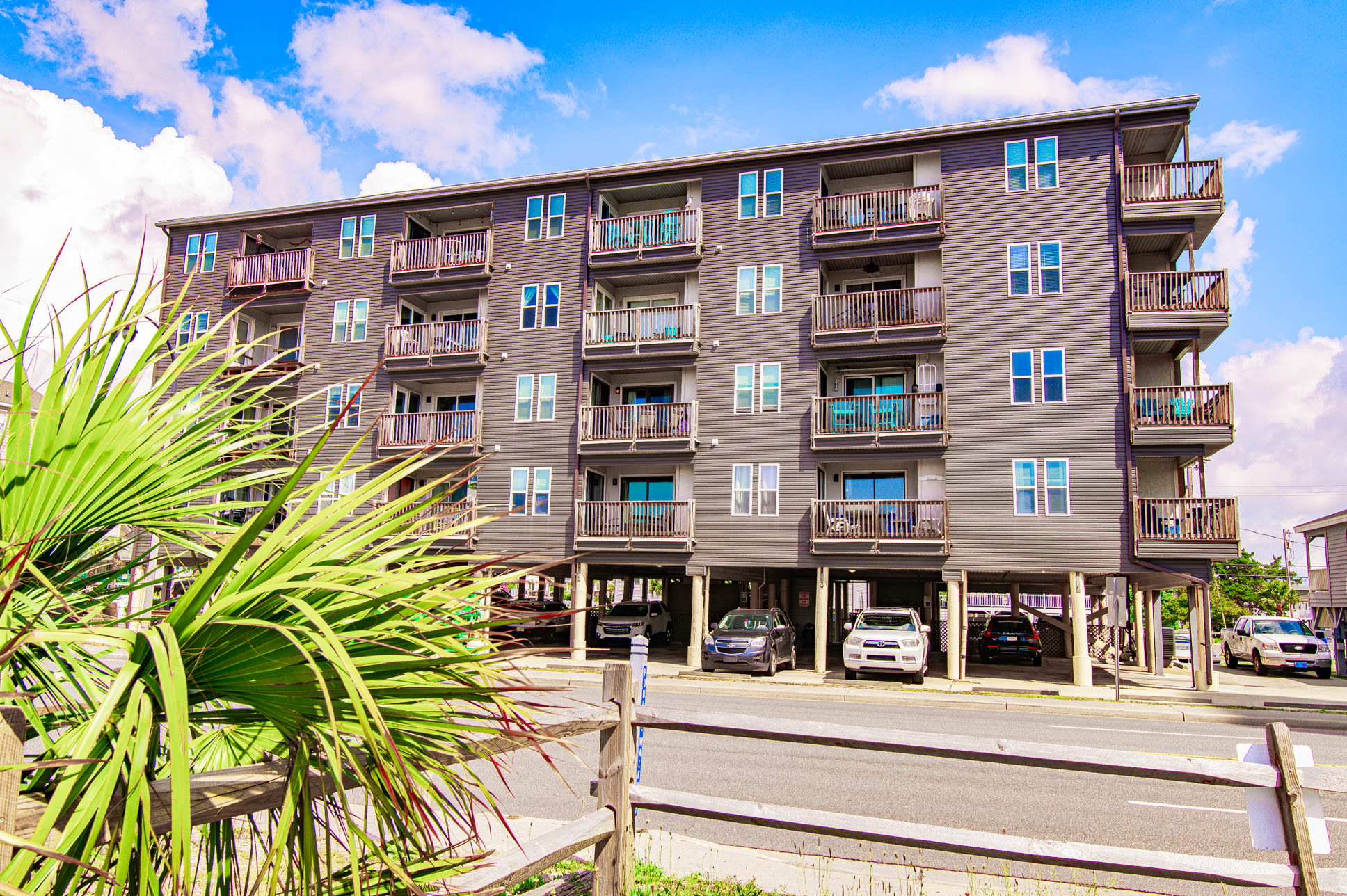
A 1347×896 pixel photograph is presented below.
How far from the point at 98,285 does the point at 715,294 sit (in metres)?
25.7

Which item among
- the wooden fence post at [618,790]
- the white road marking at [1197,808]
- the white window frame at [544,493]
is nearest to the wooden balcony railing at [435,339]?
the white window frame at [544,493]

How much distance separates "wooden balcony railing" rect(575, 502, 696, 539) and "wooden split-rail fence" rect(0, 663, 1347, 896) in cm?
2138

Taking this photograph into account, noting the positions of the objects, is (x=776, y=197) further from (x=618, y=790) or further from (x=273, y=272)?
(x=618, y=790)

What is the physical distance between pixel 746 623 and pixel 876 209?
1301 cm

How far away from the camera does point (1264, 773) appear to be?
410cm

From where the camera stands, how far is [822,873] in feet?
19.2

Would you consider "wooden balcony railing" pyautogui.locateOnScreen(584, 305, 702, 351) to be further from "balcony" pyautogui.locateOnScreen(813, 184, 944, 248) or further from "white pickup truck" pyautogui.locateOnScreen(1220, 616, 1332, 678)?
"white pickup truck" pyautogui.locateOnScreen(1220, 616, 1332, 678)

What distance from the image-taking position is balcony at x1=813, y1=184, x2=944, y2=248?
2556cm

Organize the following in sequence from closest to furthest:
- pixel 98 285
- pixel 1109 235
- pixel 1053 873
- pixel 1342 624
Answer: pixel 98 285 → pixel 1053 873 → pixel 1109 235 → pixel 1342 624

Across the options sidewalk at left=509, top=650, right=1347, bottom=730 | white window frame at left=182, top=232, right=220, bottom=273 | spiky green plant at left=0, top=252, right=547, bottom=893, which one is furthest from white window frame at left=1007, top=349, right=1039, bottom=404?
white window frame at left=182, top=232, right=220, bottom=273

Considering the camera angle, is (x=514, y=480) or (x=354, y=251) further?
(x=354, y=251)

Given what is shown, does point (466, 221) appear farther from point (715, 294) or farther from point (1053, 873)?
point (1053, 873)

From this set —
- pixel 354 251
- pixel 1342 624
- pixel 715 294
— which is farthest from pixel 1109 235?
pixel 354 251

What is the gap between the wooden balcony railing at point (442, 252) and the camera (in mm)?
30172
